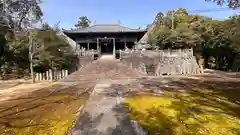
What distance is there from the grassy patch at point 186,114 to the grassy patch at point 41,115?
221cm

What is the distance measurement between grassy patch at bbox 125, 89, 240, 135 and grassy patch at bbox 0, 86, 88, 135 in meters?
2.21

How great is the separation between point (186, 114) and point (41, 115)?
16.7ft

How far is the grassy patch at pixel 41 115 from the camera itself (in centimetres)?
679

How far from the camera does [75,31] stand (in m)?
34.0

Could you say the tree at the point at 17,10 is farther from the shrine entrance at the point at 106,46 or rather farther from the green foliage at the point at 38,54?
the shrine entrance at the point at 106,46

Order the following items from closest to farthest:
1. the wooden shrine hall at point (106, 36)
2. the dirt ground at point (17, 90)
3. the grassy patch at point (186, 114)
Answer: the grassy patch at point (186, 114) < the dirt ground at point (17, 90) < the wooden shrine hall at point (106, 36)

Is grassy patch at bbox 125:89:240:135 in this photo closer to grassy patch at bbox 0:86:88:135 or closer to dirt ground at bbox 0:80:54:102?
grassy patch at bbox 0:86:88:135

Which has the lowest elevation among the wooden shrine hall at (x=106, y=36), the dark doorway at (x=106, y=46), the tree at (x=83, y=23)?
the dark doorway at (x=106, y=46)

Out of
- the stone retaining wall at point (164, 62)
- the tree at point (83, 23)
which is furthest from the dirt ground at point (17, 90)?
the tree at point (83, 23)

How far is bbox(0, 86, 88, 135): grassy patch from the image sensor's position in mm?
6794

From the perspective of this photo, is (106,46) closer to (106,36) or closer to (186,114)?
(106,36)

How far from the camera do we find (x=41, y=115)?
322 inches

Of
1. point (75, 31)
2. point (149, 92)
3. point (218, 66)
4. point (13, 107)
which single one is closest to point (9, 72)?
point (75, 31)

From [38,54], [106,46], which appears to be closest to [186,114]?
[38,54]
